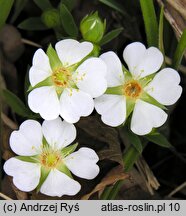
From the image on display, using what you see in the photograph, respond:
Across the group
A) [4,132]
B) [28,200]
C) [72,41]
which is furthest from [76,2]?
[28,200]

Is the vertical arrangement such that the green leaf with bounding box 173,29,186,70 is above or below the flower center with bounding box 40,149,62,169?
above

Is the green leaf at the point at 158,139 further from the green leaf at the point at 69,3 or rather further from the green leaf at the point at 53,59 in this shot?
the green leaf at the point at 69,3

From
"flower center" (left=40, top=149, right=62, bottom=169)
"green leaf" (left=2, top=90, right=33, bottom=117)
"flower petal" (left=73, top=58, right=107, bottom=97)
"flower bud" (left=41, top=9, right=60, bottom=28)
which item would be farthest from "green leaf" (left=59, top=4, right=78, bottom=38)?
"flower center" (left=40, top=149, right=62, bottom=169)

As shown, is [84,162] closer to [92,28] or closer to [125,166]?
[125,166]

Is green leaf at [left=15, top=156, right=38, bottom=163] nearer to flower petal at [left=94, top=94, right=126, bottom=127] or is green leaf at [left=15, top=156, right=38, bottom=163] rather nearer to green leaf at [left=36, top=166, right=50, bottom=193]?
green leaf at [left=36, top=166, right=50, bottom=193]

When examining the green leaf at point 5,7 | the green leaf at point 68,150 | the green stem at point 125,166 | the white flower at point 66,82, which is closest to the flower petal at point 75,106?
the white flower at point 66,82

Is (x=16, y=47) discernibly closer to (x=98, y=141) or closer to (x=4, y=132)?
(x=4, y=132)
